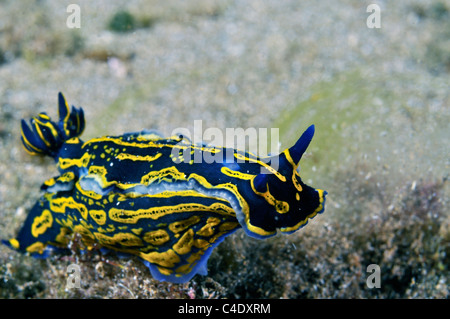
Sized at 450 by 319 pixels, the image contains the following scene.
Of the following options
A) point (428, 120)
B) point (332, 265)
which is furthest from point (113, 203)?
point (428, 120)

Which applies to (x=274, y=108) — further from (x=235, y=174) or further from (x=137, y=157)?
(x=235, y=174)

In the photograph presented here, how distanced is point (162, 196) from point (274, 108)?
3.66 metres

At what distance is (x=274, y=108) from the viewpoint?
6039mm

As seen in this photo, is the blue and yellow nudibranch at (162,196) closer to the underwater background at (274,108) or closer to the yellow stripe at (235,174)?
the yellow stripe at (235,174)

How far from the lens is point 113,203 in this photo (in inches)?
→ 119

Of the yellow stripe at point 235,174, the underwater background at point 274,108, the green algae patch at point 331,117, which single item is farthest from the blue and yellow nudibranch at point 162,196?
the green algae patch at point 331,117

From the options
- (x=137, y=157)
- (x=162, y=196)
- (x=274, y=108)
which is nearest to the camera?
(x=162, y=196)

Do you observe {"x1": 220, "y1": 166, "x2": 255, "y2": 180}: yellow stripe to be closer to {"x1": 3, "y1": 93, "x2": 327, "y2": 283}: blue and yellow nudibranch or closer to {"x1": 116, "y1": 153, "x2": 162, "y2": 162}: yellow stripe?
{"x1": 3, "y1": 93, "x2": 327, "y2": 283}: blue and yellow nudibranch

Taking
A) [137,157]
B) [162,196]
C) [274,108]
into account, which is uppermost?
[274,108]

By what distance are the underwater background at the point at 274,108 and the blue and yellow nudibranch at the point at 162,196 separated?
1.47 feet

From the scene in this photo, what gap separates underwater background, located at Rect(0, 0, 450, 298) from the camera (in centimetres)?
377

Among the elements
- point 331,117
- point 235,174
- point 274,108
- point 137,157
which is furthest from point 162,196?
point 274,108

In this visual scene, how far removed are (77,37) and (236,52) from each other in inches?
126
